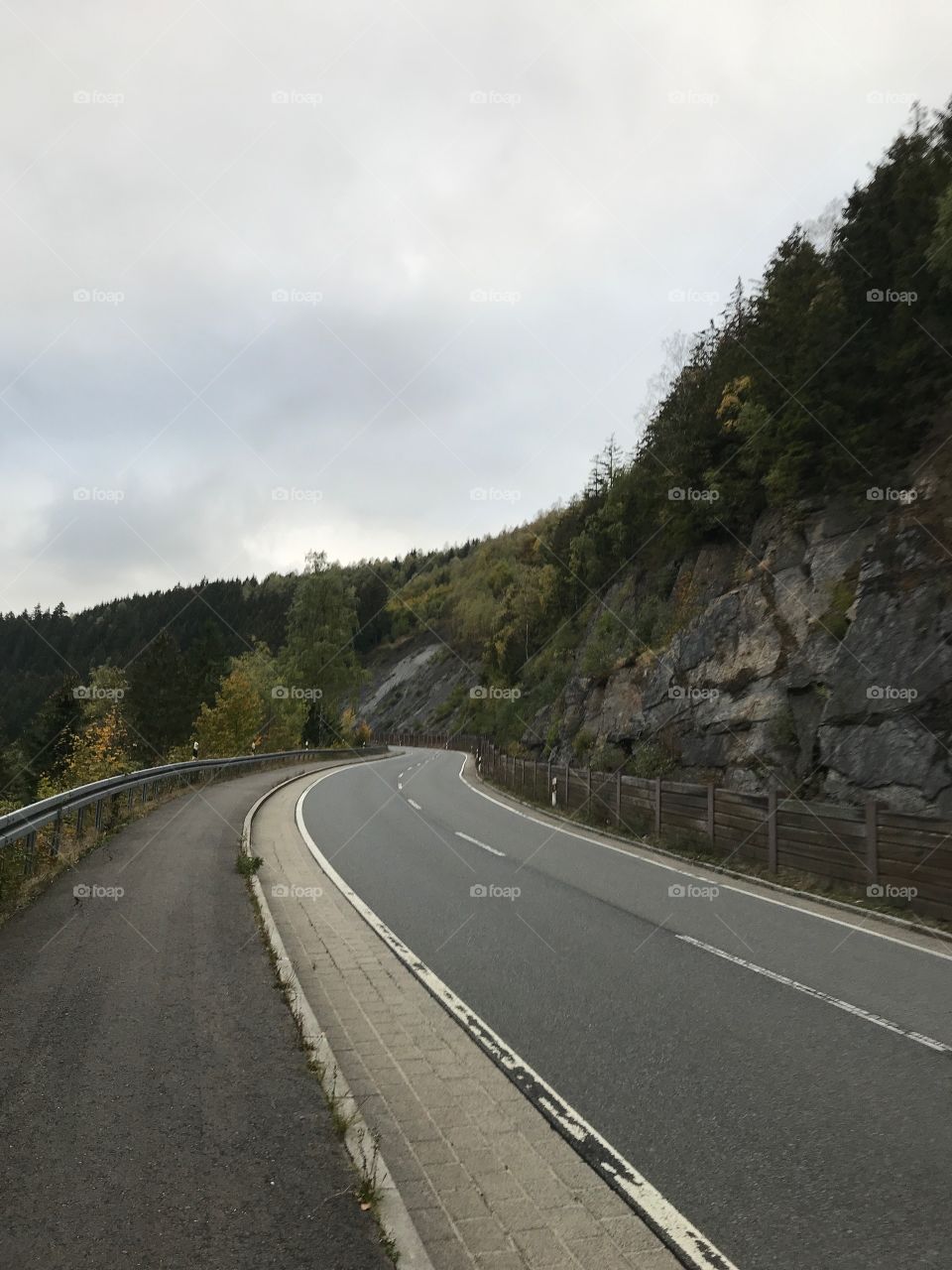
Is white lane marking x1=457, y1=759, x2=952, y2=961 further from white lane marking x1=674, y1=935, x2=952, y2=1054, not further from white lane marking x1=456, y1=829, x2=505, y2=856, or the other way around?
white lane marking x1=456, y1=829, x2=505, y2=856

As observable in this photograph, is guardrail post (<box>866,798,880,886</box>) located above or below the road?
above

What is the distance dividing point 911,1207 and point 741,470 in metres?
26.9

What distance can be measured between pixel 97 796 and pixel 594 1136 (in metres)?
13.8

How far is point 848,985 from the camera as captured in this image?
777 centimetres

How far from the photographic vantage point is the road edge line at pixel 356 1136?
11.8 ft

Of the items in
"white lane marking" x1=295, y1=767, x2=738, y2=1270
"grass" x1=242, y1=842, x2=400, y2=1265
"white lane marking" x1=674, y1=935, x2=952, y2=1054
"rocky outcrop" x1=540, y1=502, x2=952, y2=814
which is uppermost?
"rocky outcrop" x1=540, y1=502, x2=952, y2=814

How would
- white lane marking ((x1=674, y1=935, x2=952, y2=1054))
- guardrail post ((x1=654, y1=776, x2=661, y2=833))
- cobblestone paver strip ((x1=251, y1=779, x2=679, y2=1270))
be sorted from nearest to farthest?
cobblestone paver strip ((x1=251, y1=779, x2=679, y2=1270)) < white lane marking ((x1=674, y1=935, x2=952, y2=1054)) < guardrail post ((x1=654, y1=776, x2=661, y2=833))

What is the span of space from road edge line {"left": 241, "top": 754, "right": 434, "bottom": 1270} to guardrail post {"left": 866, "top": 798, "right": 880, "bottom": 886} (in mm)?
8365

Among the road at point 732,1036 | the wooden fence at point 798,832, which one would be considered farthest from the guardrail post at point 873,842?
the road at point 732,1036

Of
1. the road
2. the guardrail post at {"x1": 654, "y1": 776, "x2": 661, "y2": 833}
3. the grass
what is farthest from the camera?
the guardrail post at {"x1": 654, "y1": 776, "x2": 661, "y2": 833}

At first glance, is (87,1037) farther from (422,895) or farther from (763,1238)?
(422,895)

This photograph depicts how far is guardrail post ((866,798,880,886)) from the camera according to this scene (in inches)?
472

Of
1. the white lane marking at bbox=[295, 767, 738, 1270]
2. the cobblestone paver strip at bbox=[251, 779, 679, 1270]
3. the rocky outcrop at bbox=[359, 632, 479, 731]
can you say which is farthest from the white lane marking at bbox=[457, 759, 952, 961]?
the rocky outcrop at bbox=[359, 632, 479, 731]

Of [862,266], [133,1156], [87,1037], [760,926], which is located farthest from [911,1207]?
[862,266]
